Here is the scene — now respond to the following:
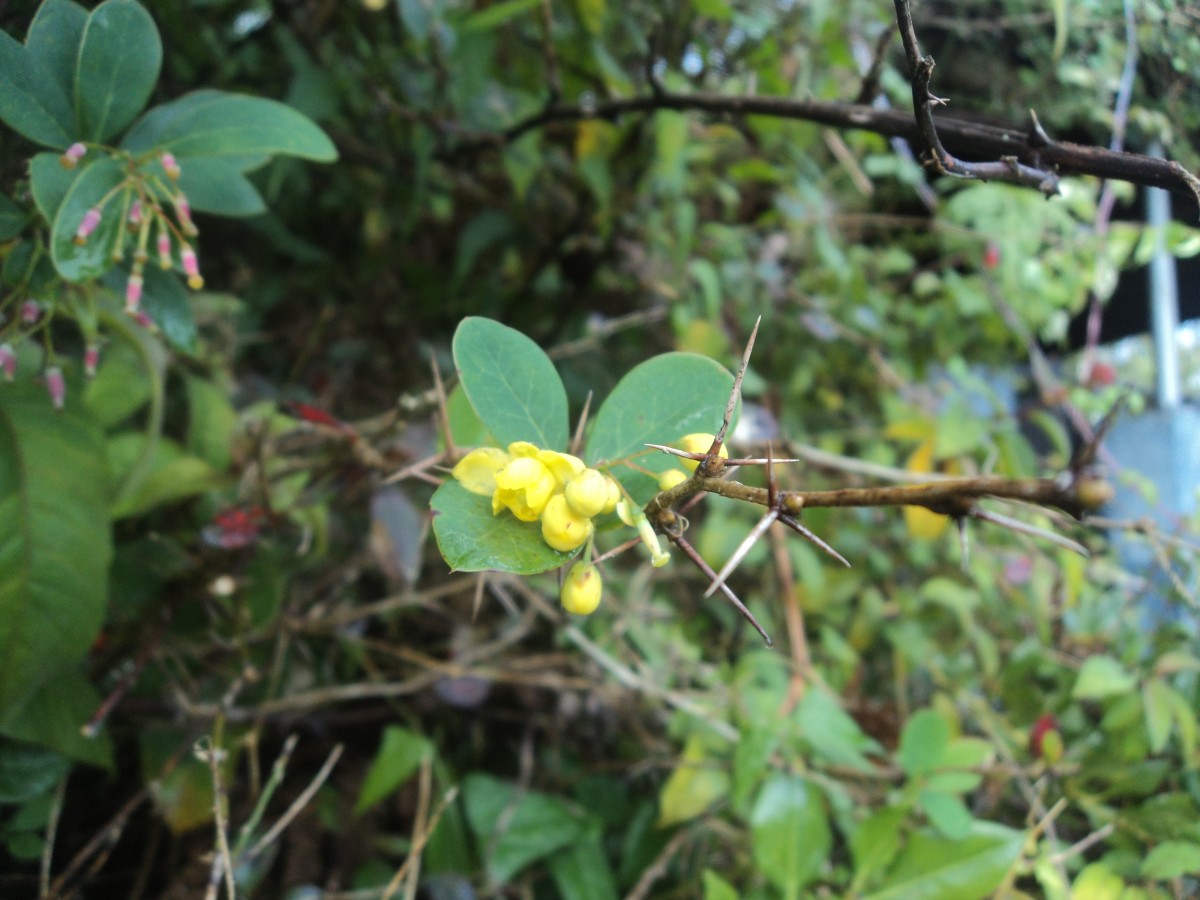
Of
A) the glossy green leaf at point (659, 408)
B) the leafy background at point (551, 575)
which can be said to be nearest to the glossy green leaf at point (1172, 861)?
the leafy background at point (551, 575)

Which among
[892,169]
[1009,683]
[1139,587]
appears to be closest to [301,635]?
[1009,683]

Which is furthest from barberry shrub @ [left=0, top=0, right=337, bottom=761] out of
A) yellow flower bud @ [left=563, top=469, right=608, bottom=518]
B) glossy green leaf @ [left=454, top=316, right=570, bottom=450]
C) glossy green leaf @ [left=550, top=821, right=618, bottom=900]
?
glossy green leaf @ [left=550, top=821, right=618, bottom=900]

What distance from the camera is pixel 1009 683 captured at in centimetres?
109

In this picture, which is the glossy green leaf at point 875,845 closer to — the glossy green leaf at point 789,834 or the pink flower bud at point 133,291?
the glossy green leaf at point 789,834

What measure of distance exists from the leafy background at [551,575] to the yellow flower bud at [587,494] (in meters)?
0.35

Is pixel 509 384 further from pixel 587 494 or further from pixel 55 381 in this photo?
pixel 55 381

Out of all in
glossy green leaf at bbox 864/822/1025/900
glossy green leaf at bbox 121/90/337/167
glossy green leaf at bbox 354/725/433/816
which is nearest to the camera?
glossy green leaf at bbox 121/90/337/167

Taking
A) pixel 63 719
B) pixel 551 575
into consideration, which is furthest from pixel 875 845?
pixel 63 719

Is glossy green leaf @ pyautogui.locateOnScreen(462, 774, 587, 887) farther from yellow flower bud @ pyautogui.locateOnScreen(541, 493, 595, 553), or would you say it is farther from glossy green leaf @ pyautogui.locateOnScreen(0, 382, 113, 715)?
yellow flower bud @ pyautogui.locateOnScreen(541, 493, 595, 553)

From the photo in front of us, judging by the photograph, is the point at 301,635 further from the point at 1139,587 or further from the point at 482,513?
the point at 1139,587

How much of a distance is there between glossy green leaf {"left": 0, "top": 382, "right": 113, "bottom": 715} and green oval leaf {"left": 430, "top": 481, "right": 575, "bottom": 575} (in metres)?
0.44

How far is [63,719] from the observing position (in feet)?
2.25

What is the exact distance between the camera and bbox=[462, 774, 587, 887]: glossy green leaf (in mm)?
905

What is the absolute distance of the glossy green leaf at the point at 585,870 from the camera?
91cm
